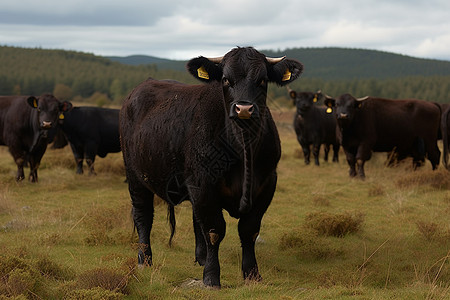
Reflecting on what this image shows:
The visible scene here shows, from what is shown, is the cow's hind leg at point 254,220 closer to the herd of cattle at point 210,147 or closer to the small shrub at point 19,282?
the herd of cattle at point 210,147

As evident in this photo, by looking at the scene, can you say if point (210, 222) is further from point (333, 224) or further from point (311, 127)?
point (311, 127)

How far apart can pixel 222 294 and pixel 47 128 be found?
8921 mm

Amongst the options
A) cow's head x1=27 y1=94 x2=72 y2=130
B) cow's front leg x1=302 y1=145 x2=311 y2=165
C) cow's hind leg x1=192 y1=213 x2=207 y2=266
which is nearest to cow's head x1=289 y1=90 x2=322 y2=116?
cow's front leg x1=302 y1=145 x2=311 y2=165

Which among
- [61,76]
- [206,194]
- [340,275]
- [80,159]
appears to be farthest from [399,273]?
[61,76]

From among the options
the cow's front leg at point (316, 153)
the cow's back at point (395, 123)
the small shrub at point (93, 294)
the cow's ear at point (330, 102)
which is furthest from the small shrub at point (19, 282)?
the cow's front leg at point (316, 153)

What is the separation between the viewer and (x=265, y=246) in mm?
7539

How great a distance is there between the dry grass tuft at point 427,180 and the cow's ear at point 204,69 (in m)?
8.60

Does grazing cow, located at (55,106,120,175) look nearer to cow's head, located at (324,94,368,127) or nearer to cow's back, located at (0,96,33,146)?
cow's back, located at (0,96,33,146)

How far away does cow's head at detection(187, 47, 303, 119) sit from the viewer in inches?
184

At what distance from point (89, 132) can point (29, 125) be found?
6.16 feet

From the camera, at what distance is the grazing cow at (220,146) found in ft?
16.2

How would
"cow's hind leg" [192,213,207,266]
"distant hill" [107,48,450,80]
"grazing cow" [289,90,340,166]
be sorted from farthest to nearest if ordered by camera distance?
1. "distant hill" [107,48,450,80]
2. "grazing cow" [289,90,340,166]
3. "cow's hind leg" [192,213,207,266]

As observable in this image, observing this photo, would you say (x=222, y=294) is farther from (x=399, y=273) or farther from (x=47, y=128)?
(x=47, y=128)

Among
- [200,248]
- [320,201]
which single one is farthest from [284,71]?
[320,201]
